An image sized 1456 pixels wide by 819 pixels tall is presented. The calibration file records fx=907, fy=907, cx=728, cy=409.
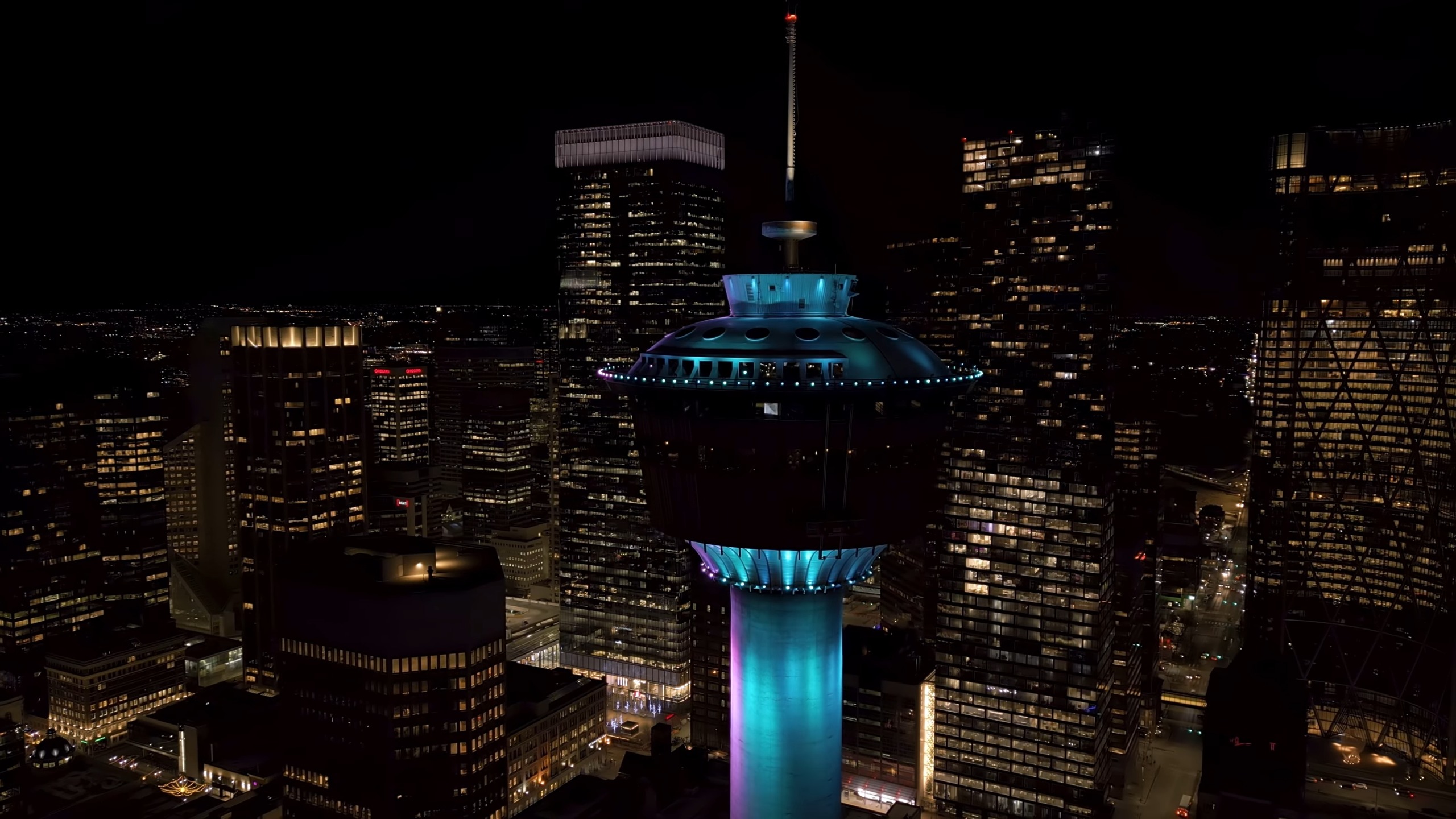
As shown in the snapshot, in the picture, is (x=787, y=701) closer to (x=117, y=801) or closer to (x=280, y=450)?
(x=117, y=801)

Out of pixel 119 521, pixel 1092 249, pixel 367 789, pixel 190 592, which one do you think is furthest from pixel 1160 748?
pixel 119 521

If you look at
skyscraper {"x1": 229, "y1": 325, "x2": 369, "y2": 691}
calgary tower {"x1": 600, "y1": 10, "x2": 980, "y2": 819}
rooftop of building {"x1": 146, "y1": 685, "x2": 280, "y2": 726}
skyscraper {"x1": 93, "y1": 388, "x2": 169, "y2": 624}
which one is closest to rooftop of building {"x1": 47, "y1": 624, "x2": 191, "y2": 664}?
skyscraper {"x1": 229, "y1": 325, "x2": 369, "y2": 691}

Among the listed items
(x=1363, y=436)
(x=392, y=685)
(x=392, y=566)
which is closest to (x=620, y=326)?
(x=392, y=566)

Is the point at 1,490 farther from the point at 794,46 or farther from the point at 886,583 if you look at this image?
the point at 794,46

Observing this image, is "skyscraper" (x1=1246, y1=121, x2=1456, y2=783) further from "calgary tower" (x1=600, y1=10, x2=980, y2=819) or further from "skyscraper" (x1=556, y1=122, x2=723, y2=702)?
"calgary tower" (x1=600, y1=10, x2=980, y2=819)

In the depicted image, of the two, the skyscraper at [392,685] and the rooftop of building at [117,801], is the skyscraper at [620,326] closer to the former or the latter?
the skyscraper at [392,685]
